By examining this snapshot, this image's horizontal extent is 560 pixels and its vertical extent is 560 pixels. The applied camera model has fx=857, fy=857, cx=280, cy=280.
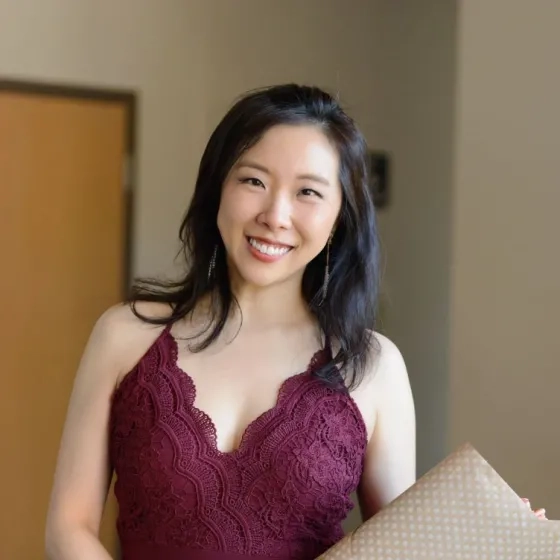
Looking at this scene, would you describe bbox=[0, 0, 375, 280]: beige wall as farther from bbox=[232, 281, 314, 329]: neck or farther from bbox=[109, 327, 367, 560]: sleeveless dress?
bbox=[109, 327, 367, 560]: sleeveless dress

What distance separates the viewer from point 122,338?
1248mm

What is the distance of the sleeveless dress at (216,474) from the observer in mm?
1187

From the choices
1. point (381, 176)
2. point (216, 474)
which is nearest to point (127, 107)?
point (381, 176)

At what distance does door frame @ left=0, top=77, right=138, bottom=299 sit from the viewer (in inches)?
112

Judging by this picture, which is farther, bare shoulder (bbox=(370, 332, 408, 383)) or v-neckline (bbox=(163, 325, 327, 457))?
bare shoulder (bbox=(370, 332, 408, 383))

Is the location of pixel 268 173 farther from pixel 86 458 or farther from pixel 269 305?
pixel 86 458

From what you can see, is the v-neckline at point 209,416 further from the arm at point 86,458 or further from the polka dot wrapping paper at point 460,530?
the polka dot wrapping paper at point 460,530

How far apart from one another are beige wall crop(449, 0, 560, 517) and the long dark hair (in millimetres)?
680

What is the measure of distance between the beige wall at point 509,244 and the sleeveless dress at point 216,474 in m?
0.83

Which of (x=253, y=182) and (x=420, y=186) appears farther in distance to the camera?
(x=420, y=186)

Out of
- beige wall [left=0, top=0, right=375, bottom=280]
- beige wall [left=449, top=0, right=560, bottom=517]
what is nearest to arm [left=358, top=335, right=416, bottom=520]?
beige wall [left=449, top=0, right=560, bottom=517]

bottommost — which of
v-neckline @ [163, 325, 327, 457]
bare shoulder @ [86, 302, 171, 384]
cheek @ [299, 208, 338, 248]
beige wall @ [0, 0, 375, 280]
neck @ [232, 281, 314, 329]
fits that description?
v-neckline @ [163, 325, 327, 457]

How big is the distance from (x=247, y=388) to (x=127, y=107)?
1.92 metres

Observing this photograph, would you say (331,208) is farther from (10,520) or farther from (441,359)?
(10,520)
